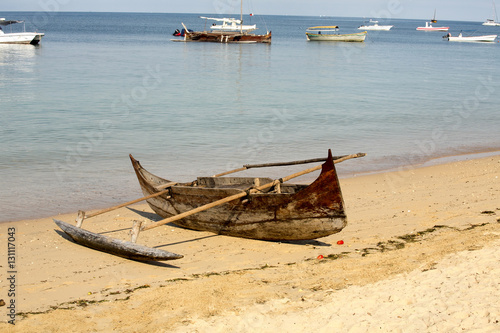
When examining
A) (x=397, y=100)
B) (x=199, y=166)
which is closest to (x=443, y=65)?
(x=397, y=100)

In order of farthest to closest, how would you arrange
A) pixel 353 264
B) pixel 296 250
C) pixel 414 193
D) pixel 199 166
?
pixel 199 166 → pixel 414 193 → pixel 296 250 → pixel 353 264

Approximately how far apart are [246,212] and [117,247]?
71.1 inches

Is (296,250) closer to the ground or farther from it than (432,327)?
closer to the ground

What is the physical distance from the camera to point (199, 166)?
1228 cm

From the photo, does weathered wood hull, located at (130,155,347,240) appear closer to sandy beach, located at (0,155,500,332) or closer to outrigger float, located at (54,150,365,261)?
outrigger float, located at (54,150,365,261)

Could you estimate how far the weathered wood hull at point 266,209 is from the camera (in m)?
6.54

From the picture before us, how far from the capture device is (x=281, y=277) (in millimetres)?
5836

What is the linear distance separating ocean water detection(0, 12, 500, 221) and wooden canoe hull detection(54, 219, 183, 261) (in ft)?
6.50

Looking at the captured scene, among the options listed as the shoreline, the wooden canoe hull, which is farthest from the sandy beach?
the shoreline

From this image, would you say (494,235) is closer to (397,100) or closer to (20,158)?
(20,158)

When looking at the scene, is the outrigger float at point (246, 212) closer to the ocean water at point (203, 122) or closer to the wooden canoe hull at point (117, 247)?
the wooden canoe hull at point (117, 247)

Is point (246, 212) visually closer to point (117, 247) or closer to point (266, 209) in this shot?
point (266, 209)

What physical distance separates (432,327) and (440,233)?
10.2ft

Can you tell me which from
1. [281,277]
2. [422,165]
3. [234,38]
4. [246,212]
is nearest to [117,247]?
[246,212]
